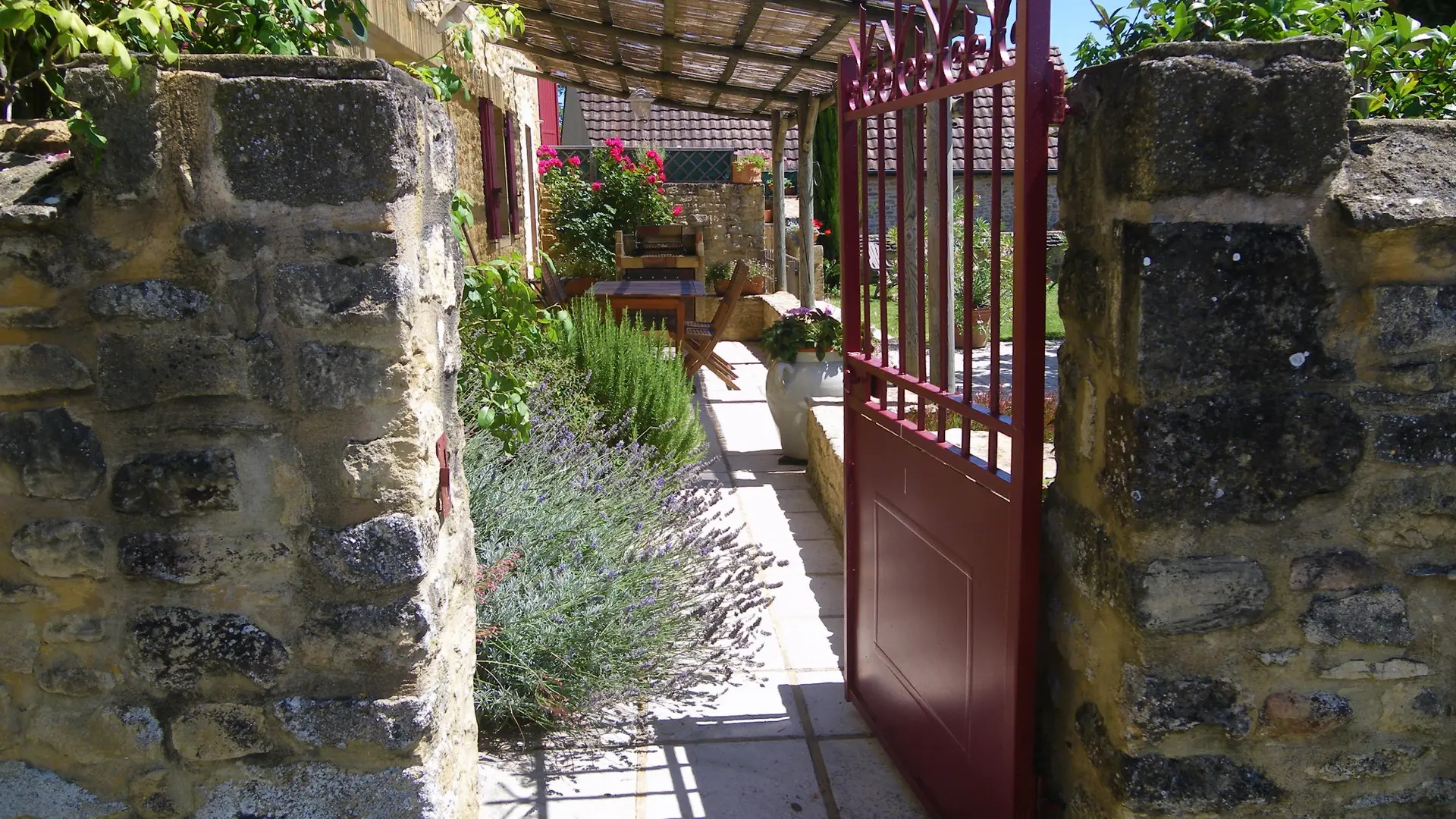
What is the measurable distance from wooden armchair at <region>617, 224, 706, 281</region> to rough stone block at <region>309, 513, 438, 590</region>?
26.4ft

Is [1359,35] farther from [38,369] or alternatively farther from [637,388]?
[637,388]

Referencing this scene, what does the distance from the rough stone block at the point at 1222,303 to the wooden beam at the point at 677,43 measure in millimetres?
4809

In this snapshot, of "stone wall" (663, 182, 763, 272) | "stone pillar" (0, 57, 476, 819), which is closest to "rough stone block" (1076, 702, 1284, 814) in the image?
"stone pillar" (0, 57, 476, 819)

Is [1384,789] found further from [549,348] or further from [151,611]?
[549,348]

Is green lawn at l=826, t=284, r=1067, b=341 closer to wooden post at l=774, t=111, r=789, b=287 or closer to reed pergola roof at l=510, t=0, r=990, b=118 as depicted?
wooden post at l=774, t=111, r=789, b=287

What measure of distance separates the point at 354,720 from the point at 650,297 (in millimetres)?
5625

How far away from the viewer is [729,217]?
41.8 ft

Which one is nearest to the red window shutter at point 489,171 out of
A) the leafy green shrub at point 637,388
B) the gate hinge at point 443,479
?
the leafy green shrub at point 637,388

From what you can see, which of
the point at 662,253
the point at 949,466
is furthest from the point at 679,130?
the point at 949,466

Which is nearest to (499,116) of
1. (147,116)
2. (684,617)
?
(684,617)

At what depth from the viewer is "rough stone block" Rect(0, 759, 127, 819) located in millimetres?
1840

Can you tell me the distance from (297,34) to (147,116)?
2.08 ft

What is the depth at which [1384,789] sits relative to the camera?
1.86 meters

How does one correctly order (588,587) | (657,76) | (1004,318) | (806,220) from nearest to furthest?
(588,587), (657,76), (806,220), (1004,318)
